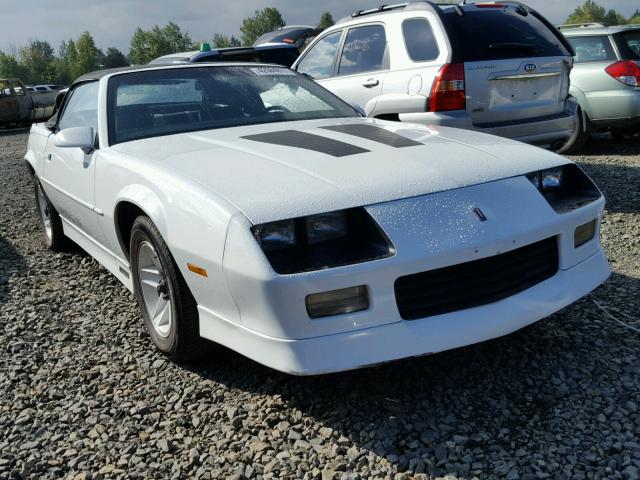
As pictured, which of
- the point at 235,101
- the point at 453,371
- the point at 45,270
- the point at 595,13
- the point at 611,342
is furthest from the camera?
the point at 595,13

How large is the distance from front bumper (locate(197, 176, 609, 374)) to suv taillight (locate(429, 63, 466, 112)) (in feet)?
9.07

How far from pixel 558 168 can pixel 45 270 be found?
373cm

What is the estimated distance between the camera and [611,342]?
10.00 ft

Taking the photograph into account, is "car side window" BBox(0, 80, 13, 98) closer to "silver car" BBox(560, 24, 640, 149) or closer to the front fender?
"silver car" BBox(560, 24, 640, 149)

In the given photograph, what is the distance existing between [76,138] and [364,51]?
3.38 metres

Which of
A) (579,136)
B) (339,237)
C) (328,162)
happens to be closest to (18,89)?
(579,136)

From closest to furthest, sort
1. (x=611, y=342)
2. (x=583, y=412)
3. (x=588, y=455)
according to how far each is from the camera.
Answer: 1. (x=588, y=455)
2. (x=583, y=412)
3. (x=611, y=342)

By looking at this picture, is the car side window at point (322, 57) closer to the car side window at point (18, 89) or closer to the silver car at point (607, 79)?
the silver car at point (607, 79)

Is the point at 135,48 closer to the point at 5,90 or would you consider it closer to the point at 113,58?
the point at 113,58

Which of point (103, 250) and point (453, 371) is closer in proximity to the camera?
point (453, 371)

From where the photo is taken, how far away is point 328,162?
276cm

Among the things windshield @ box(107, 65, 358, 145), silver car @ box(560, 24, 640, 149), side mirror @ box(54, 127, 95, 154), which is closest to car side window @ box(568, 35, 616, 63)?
silver car @ box(560, 24, 640, 149)

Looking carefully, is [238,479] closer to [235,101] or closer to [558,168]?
[558,168]

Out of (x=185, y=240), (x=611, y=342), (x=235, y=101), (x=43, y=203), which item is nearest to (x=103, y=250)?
(x=235, y=101)
